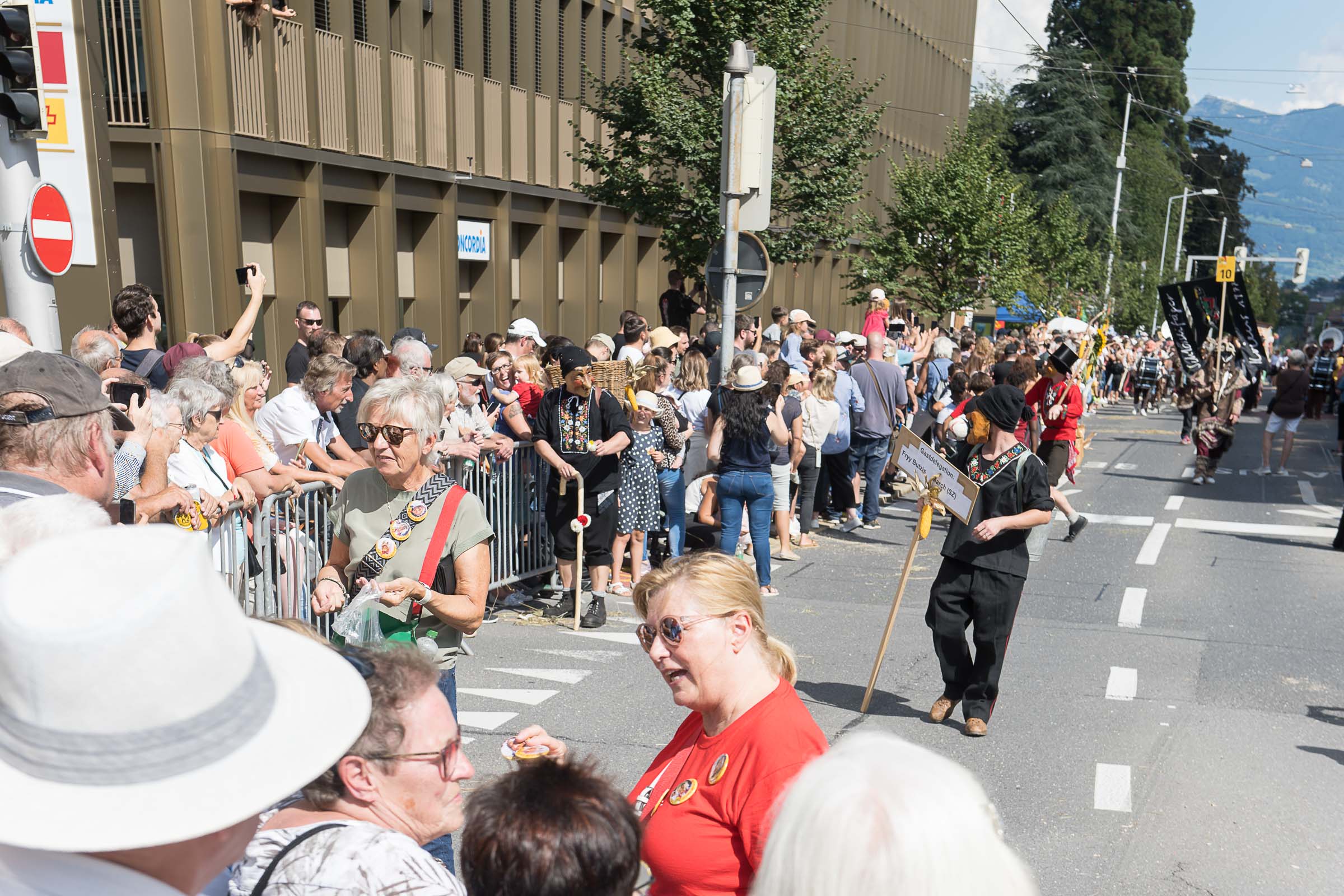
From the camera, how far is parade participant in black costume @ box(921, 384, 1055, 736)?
6496mm

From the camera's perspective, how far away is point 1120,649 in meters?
8.54

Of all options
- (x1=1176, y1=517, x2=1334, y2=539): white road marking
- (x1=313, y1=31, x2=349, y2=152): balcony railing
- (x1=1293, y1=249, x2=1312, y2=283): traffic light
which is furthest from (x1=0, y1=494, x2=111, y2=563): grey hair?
(x1=1293, y1=249, x2=1312, y2=283): traffic light

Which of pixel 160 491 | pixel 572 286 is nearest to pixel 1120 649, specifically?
pixel 160 491

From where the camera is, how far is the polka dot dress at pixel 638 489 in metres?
9.34

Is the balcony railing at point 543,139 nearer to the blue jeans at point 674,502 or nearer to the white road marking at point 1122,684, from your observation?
the blue jeans at point 674,502

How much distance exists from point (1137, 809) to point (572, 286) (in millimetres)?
22172

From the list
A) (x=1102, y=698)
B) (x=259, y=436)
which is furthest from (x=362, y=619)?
(x=1102, y=698)

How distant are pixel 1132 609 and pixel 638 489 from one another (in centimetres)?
416

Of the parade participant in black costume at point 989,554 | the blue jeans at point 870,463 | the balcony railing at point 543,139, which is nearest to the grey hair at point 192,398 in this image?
the parade participant in black costume at point 989,554

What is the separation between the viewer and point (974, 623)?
6.62m

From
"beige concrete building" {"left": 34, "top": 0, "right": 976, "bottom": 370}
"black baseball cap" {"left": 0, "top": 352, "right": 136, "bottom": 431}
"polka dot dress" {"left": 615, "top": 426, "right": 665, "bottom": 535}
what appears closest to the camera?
"black baseball cap" {"left": 0, "top": 352, "right": 136, "bottom": 431}

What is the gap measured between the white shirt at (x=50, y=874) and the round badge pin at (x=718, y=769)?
1687 millimetres

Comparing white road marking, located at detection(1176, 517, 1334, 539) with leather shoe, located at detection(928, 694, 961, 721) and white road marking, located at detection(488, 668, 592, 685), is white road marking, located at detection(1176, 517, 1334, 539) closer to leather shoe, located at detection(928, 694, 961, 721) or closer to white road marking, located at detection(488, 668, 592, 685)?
leather shoe, located at detection(928, 694, 961, 721)

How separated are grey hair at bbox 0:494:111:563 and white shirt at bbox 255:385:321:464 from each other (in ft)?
15.8
